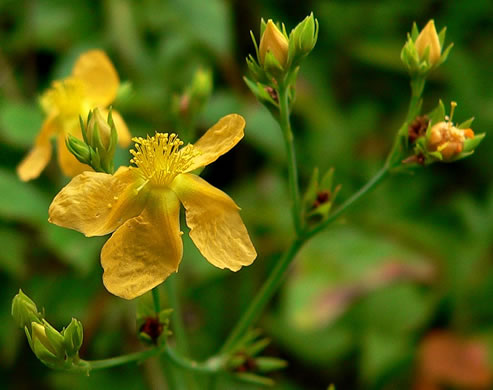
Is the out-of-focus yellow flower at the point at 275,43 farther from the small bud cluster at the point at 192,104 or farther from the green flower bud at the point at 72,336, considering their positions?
the green flower bud at the point at 72,336

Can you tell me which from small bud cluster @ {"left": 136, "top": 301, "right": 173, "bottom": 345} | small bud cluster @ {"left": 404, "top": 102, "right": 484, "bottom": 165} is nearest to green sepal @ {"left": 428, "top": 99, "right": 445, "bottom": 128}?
small bud cluster @ {"left": 404, "top": 102, "right": 484, "bottom": 165}

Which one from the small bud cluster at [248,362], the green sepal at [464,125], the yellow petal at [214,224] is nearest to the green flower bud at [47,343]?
the yellow petal at [214,224]

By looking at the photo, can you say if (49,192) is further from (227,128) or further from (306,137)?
(227,128)

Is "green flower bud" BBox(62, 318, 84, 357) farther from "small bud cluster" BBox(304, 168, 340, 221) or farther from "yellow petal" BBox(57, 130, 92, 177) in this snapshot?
"small bud cluster" BBox(304, 168, 340, 221)

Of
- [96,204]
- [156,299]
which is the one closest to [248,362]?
[156,299]

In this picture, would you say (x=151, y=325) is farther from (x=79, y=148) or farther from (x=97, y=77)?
(x=97, y=77)
